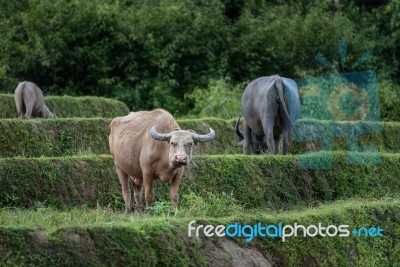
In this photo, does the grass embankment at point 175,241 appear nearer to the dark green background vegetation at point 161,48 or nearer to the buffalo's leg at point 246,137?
the buffalo's leg at point 246,137

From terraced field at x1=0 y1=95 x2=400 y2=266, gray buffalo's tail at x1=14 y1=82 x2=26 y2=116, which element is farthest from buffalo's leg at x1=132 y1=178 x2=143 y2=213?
gray buffalo's tail at x1=14 y1=82 x2=26 y2=116

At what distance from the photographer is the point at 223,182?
16500mm

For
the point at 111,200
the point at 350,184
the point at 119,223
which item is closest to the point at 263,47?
the point at 350,184

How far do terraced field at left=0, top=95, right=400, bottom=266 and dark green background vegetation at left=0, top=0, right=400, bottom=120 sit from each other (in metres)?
8.81

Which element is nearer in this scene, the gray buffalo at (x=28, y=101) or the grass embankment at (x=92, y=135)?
the grass embankment at (x=92, y=135)

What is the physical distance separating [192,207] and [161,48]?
56.9 ft

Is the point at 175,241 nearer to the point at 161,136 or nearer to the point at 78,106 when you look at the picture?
the point at 161,136

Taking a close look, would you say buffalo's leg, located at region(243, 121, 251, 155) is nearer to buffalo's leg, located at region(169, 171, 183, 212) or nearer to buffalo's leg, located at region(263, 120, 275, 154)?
buffalo's leg, located at region(263, 120, 275, 154)

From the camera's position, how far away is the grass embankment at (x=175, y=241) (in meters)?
10.6

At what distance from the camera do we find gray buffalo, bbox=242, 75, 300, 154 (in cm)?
1897

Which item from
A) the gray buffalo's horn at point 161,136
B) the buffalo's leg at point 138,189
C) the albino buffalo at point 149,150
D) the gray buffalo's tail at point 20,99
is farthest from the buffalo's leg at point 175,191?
the gray buffalo's tail at point 20,99

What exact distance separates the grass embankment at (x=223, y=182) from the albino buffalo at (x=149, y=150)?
53 centimetres

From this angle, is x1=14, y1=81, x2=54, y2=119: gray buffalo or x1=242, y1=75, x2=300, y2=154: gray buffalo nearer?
x1=242, y1=75, x2=300, y2=154: gray buffalo

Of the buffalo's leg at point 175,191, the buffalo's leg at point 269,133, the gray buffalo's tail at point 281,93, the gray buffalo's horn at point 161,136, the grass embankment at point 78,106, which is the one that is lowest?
the grass embankment at point 78,106
